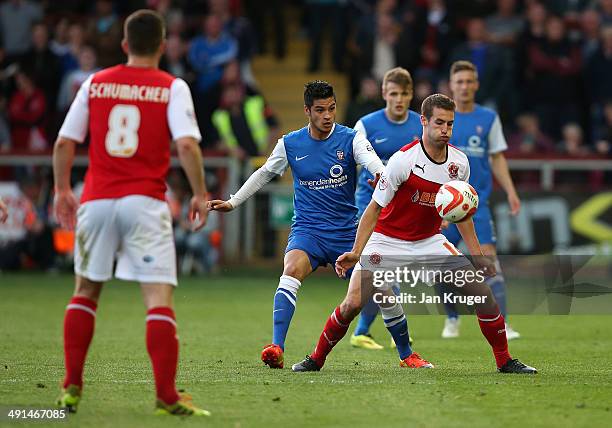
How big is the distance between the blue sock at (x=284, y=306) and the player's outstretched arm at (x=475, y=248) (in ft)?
4.94

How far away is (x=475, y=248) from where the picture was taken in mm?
8969

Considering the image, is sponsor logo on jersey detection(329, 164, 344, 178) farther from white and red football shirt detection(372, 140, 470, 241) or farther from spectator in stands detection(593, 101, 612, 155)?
spectator in stands detection(593, 101, 612, 155)

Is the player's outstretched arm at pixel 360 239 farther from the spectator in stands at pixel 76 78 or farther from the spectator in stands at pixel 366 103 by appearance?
the spectator in stands at pixel 76 78

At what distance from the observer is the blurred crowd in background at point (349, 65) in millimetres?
19656

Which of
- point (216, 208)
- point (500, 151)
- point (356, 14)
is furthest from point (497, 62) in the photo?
point (216, 208)

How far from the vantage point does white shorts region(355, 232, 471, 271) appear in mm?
9242

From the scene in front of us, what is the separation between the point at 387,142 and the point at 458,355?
2130 millimetres

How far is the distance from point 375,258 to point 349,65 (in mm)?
13326

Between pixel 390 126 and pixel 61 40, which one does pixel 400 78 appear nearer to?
pixel 390 126

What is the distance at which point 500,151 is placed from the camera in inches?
482

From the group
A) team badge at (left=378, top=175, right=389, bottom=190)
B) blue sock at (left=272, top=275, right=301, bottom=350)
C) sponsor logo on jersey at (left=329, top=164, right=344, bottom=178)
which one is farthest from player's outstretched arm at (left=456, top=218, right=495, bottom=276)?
blue sock at (left=272, top=275, right=301, bottom=350)

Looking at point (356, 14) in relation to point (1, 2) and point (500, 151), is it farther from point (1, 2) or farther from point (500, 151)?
point (500, 151)

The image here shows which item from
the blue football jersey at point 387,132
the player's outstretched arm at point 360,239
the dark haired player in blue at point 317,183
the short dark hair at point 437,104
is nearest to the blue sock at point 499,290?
the blue football jersey at point 387,132

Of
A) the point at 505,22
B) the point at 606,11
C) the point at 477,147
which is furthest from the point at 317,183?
the point at 606,11
